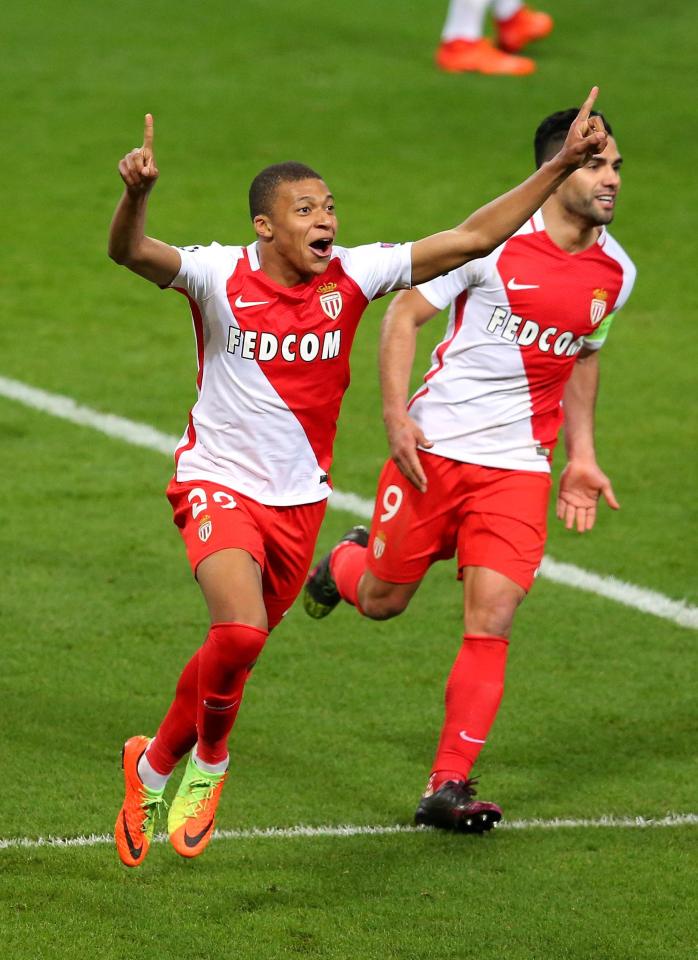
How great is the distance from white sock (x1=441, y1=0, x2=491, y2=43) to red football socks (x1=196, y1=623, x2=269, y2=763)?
40.4 ft

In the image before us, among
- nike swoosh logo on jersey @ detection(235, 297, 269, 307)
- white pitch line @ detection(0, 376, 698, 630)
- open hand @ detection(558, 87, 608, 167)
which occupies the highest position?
open hand @ detection(558, 87, 608, 167)

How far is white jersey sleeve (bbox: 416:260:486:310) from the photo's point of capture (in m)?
6.93

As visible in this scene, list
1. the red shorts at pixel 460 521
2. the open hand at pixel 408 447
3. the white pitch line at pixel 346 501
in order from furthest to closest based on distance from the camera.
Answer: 1. the white pitch line at pixel 346 501
2. the red shorts at pixel 460 521
3. the open hand at pixel 408 447

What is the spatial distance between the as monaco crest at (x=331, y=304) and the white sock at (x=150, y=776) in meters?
1.58

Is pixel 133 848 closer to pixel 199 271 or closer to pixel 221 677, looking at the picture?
pixel 221 677

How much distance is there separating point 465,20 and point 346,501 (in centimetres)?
885

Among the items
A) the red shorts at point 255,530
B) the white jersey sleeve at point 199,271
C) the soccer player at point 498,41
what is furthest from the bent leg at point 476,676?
the soccer player at point 498,41

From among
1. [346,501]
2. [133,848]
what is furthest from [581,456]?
[346,501]

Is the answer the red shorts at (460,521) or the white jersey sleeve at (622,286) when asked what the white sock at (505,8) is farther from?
the red shorts at (460,521)

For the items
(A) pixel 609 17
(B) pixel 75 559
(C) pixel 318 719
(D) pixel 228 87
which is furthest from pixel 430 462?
(A) pixel 609 17

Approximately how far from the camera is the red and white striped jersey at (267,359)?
600 centimetres

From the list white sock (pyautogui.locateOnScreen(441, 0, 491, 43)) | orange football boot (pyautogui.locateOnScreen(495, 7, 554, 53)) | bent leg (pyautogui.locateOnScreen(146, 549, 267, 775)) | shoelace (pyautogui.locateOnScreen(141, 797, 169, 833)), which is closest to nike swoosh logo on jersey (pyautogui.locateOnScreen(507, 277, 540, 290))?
bent leg (pyautogui.locateOnScreen(146, 549, 267, 775))

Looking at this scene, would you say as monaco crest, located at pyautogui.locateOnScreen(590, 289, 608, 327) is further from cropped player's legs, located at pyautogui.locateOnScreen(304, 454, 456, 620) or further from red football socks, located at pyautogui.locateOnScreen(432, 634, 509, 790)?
red football socks, located at pyautogui.locateOnScreen(432, 634, 509, 790)

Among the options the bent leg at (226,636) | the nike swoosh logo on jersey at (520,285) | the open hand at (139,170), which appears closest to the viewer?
the open hand at (139,170)
